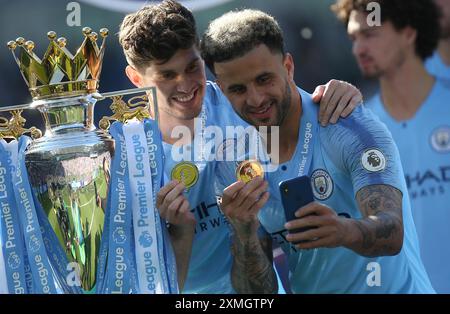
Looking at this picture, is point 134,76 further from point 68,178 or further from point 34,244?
point 34,244

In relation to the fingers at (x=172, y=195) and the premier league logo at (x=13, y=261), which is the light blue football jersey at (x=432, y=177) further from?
the premier league logo at (x=13, y=261)

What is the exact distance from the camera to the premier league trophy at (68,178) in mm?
2168

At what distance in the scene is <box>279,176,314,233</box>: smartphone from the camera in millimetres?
2066

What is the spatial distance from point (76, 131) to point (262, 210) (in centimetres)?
56

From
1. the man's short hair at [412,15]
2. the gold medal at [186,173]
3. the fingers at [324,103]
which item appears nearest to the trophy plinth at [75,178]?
the gold medal at [186,173]

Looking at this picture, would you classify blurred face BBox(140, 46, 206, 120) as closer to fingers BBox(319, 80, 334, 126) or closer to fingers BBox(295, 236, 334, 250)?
fingers BBox(319, 80, 334, 126)

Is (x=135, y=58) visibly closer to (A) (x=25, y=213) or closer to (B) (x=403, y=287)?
(A) (x=25, y=213)

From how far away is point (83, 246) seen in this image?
86.2 inches

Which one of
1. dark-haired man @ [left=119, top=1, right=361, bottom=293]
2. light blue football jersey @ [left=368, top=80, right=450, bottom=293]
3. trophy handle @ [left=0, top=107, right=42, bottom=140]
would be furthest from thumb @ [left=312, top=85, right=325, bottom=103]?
trophy handle @ [left=0, top=107, right=42, bottom=140]

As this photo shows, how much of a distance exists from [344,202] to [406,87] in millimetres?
450

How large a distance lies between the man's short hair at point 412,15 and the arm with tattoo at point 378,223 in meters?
0.53

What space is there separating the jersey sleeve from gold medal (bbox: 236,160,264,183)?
0.82 feet

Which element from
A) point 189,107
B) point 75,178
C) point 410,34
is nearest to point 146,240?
point 75,178

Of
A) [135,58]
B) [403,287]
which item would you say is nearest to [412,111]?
[403,287]
